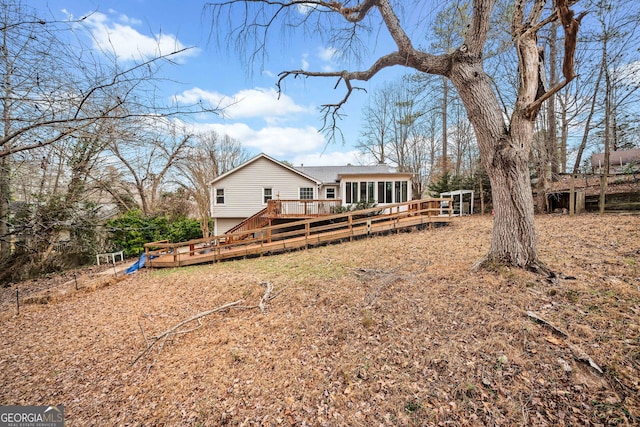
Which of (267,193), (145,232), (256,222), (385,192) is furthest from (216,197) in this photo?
(385,192)

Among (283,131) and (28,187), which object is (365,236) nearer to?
(283,131)

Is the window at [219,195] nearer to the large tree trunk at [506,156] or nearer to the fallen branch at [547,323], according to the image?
the large tree trunk at [506,156]

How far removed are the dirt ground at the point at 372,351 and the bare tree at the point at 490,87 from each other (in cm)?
→ 80

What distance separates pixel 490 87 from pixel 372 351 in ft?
15.2

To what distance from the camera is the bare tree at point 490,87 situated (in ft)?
12.5

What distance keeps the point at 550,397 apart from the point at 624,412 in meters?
0.42

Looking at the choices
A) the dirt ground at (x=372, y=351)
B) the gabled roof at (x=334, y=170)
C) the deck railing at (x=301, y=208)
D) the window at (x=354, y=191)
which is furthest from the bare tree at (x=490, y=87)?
the gabled roof at (x=334, y=170)

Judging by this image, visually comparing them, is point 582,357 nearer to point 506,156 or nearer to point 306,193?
point 506,156

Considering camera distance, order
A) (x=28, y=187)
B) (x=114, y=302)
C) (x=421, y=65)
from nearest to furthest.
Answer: (x=28, y=187) < (x=421, y=65) < (x=114, y=302)

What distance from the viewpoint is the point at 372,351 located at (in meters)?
3.02

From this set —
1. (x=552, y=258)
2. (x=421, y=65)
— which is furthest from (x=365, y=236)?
(x=421, y=65)

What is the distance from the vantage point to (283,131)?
543 inches

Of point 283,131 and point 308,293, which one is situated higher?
point 283,131

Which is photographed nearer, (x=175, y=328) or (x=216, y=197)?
(x=175, y=328)
